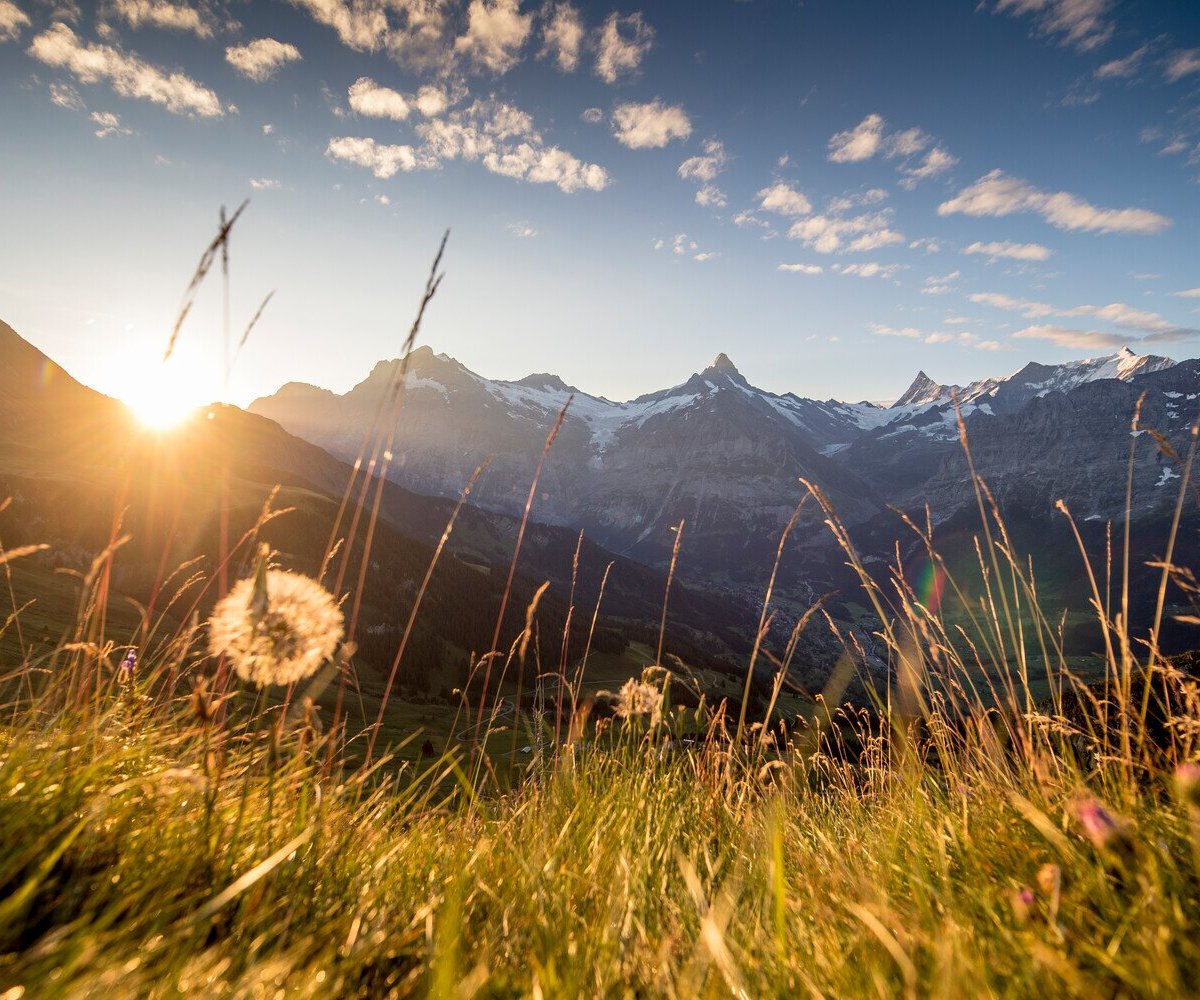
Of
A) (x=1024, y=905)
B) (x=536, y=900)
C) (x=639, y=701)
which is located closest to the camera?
(x=1024, y=905)

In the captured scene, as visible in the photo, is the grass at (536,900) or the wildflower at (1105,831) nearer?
the grass at (536,900)

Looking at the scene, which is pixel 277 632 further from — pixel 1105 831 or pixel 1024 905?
pixel 1105 831

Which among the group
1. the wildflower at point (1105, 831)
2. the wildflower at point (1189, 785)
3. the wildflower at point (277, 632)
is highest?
the wildflower at point (277, 632)

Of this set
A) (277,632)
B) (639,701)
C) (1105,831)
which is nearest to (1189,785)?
(1105,831)

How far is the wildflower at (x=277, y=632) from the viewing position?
2021 millimetres

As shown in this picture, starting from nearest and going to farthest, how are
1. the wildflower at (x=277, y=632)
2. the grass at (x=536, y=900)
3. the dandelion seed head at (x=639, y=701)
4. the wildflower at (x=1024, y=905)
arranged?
the grass at (x=536, y=900), the wildflower at (x=1024, y=905), the wildflower at (x=277, y=632), the dandelion seed head at (x=639, y=701)

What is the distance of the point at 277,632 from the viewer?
211 cm

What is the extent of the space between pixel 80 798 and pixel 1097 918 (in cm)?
291

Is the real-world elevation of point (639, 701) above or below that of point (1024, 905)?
below

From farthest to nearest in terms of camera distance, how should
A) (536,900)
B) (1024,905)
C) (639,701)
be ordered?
(639,701) < (536,900) < (1024,905)

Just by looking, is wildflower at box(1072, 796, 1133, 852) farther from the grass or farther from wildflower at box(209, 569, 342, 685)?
wildflower at box(209, 569, 342, 685)

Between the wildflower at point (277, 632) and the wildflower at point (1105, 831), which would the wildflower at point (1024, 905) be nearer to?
the wildflower at point (1105, 831)

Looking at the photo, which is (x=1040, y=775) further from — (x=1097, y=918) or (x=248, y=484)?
(x=248, y=484)

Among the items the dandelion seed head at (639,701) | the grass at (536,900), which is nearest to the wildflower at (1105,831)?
the grass at (536,900)
